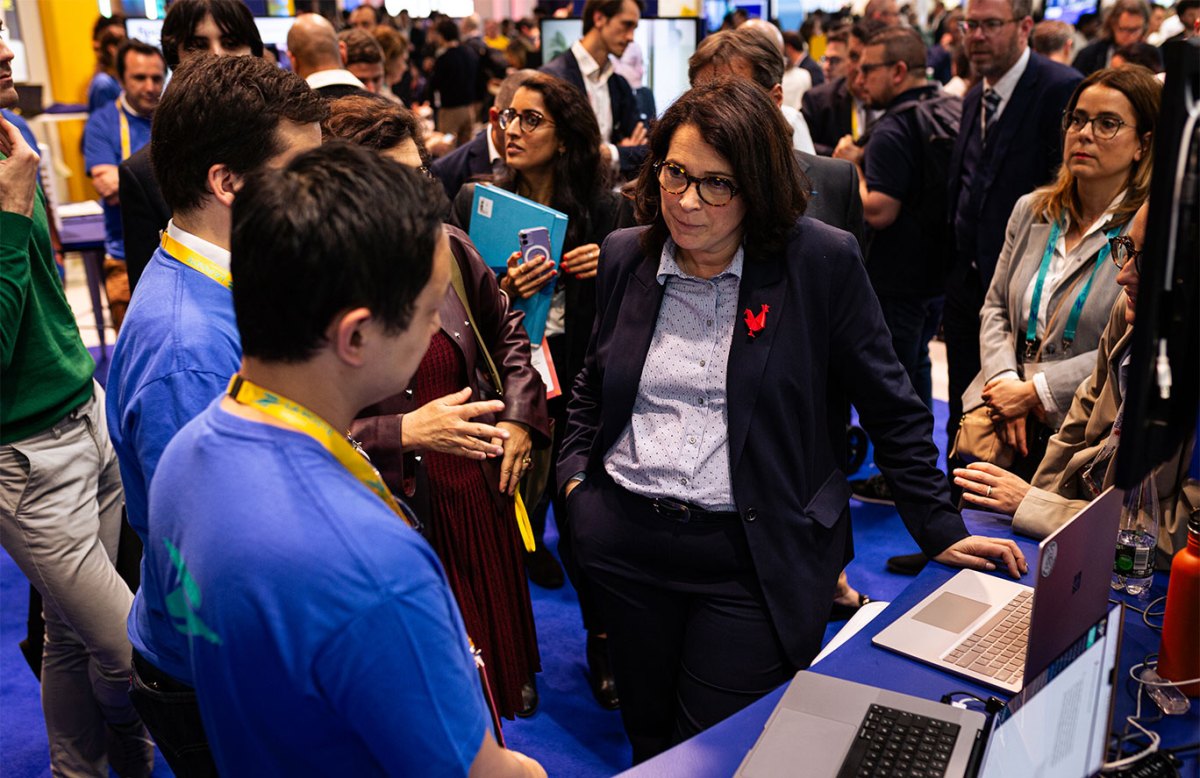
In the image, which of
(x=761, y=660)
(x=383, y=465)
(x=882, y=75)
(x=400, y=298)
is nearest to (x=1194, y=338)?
(x=400, y=298)

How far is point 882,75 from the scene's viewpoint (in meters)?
4.20

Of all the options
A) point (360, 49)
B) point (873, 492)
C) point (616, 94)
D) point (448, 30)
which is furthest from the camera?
point (448, 30)

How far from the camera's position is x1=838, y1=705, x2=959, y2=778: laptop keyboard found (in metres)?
1.39

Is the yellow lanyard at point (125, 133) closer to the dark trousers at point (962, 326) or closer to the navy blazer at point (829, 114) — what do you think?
the navy blazer at point (829, 114)

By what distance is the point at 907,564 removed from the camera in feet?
12.7

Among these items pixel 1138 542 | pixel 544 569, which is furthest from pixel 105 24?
pixel 1138 542

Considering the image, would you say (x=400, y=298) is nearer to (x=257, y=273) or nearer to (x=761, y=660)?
(x=257, y=273)

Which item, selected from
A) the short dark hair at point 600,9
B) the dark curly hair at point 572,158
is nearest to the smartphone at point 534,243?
the dark curly hair at point 572,158

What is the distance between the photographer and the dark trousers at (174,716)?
1.55 metres

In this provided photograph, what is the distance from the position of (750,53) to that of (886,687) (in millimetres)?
2158

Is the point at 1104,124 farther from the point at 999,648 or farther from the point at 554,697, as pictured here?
the point at 554,697

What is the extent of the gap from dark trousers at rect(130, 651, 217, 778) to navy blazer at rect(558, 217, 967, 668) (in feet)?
3.17

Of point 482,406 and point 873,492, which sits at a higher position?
point 482,406

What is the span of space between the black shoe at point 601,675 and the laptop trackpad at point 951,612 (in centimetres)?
141
